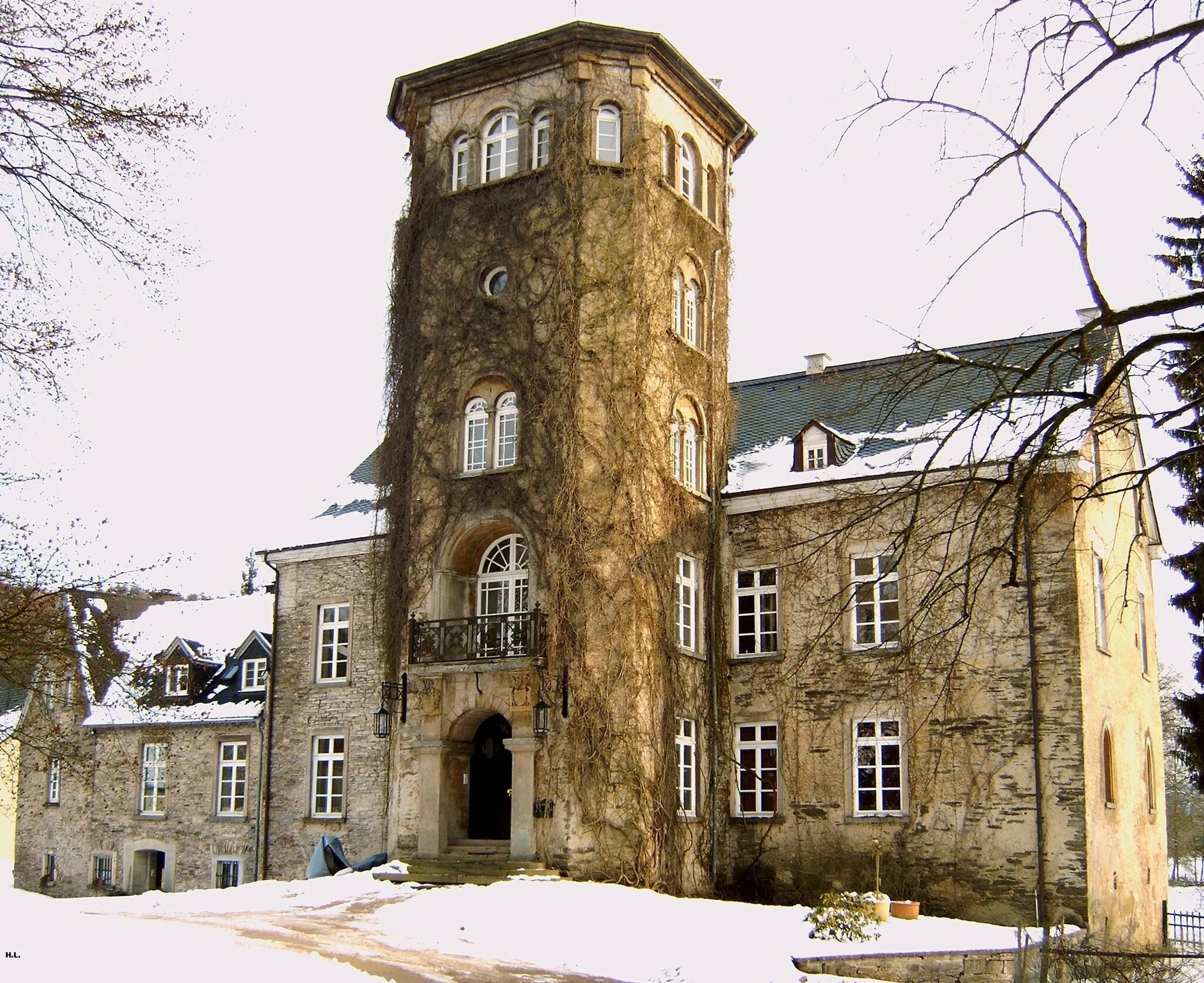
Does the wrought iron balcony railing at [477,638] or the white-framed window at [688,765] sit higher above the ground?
the wrought iron balcony railing at [477,638]

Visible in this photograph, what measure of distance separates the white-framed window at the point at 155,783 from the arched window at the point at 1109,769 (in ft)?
65.0

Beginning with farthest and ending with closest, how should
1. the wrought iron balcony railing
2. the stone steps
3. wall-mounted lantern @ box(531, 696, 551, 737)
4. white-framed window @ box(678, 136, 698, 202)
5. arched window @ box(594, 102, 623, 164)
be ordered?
white-framed window @ box(678, 136, 698, 202) < arched window @ box(594, 102, 623, 164) < the wrought iron balcony railing < wall-mounted lantern @ box(531, 696, 551, 737) < the stone steps

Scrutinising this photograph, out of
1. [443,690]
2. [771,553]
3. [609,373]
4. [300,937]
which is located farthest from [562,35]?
[300,937]

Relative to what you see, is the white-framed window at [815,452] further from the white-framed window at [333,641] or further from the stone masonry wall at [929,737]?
the white-framed window at [333,641]

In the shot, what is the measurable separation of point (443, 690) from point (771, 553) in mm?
Answer: 6398

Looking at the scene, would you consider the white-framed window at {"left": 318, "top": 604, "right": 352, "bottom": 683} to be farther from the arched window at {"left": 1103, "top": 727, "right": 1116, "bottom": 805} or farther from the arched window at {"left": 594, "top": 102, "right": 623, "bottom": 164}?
the arched window at {"left": 1103, "top": 727, "right": 1116, "bottom": 805}

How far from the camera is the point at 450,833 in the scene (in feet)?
78.6

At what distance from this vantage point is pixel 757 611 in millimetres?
25344

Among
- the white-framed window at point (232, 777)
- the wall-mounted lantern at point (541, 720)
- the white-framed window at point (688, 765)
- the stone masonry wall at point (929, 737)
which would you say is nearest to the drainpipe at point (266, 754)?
the white-framed window at point (232, 777)

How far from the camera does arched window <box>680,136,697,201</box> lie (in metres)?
26.7

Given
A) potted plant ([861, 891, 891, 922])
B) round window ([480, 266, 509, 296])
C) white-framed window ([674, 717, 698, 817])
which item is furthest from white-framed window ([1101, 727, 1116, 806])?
round window ([480, 266, 509, 296])

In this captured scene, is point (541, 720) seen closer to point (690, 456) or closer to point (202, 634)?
point (690, 456)

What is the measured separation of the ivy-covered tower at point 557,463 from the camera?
22594mm

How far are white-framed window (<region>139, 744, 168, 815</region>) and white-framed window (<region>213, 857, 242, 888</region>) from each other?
2.19 m
